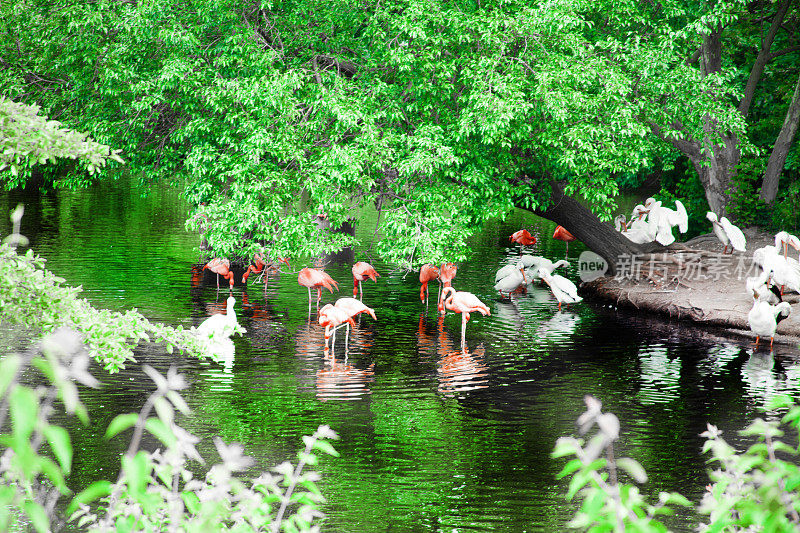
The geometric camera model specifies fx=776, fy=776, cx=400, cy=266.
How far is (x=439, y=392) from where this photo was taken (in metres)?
10.0

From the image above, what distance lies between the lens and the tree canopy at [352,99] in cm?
1176

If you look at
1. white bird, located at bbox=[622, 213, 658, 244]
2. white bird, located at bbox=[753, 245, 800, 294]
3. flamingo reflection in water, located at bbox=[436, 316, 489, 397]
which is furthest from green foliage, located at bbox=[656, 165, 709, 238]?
flamingo reflection in water, located at bbox=[436, 316, 489, 397]

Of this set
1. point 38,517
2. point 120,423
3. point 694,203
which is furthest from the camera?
point 694,203

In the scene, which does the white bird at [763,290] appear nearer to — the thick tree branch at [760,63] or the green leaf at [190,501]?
the thick tree branch at [760,63]

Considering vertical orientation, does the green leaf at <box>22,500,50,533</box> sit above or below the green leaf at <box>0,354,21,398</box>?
below

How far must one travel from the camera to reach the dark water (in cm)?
724

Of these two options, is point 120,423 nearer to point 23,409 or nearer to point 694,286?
point 23,409

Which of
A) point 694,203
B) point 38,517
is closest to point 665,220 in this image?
point 694,203

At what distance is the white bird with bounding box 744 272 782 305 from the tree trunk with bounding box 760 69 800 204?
588 cm

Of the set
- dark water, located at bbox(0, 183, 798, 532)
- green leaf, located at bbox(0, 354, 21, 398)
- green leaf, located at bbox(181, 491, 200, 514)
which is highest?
green leaf, located at bbox(0, 354, 21, 398)

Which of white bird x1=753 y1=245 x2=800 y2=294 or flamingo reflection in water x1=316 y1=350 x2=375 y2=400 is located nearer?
flamingo reflection in water x1=316 y1=350 x2=375 y2=400

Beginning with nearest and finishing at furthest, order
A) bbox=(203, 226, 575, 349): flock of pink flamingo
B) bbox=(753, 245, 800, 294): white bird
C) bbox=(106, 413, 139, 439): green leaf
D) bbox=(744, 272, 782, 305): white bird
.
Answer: bbox=(106, 413, 139, 439): green leaf → bbox=(203, 226, 575, 349): flock of pink flamingo → bbox=(744, 272, 782, 305): white bird → bbox=(753, 245, 800, 294): white bird

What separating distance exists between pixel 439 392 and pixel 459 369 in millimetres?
1067

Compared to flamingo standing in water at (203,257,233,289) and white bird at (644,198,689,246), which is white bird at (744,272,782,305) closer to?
white bird at (644,198,689,246)
